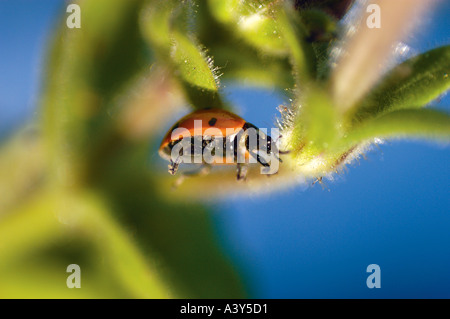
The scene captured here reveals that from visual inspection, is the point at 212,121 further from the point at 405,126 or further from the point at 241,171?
the point at 405,126

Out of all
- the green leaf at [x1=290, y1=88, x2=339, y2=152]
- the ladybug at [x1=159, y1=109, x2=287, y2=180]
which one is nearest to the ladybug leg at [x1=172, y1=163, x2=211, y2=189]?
the ladybug at [x1=159, y1=109, x2=287, y2=180]

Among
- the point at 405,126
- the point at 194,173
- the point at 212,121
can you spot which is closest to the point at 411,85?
the point at 405,126

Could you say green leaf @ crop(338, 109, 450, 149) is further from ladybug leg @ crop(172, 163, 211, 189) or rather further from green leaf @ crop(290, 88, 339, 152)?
ladybug leg @ crop(172, 163, 211, 189)

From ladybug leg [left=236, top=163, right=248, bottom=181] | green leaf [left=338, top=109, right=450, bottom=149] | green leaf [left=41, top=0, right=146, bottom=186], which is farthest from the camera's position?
ladybug leg [left=236, top=163, right=248, bottom=181]

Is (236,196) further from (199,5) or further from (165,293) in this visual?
(199,5)

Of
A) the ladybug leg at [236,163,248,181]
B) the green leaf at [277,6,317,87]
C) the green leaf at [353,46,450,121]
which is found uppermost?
the green leaf at [277,6,317,87]

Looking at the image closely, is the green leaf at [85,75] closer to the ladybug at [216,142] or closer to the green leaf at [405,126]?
the ladybug at [216,142]

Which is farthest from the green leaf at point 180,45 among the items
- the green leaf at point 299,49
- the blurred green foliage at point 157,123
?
the green leaf at point 299,49
